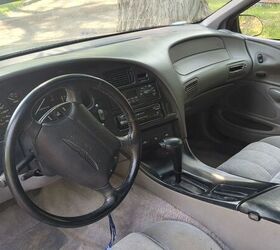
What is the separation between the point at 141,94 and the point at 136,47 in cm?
28

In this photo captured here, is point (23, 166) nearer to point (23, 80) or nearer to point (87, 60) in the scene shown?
point (23, 80)

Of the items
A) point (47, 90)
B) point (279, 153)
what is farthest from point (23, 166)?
point (279, 153)

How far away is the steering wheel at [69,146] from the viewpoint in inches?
45.9

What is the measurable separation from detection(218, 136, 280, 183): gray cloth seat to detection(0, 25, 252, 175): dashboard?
276mm

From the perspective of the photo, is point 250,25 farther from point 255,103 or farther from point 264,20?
point 255,103

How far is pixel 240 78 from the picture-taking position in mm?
2617

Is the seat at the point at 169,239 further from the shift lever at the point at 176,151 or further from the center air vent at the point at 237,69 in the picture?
the center air vent at the point at 237,69

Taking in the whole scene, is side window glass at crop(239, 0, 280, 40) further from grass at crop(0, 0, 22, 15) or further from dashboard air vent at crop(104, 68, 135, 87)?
grass at crop(0, 0, 22, 15)

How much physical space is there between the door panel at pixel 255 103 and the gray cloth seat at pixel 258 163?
1.73 feet

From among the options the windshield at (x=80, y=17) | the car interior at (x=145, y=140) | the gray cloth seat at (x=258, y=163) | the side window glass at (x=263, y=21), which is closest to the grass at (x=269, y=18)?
the side window glass at (x=263, y=21)

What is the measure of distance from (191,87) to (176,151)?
0.65 metres

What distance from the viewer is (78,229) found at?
196 cm

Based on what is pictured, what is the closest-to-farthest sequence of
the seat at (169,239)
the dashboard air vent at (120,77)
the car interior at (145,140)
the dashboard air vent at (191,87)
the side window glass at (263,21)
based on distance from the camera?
the car interior at (145,140) → the seat at (169,239) → the dashboard air vent at (120,77) → the dashboard air vent at (191,87) → the side window glass at (263,21)

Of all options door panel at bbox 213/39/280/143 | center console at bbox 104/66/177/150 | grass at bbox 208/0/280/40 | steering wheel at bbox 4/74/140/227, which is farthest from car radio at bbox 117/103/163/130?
grass at bbox 208/0/280/40
